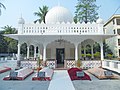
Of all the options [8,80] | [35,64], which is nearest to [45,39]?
[35,64]

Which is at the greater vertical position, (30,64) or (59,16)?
(59,16)

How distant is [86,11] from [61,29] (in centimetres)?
2375

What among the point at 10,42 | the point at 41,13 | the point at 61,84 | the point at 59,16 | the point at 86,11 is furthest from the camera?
the point at 10,42

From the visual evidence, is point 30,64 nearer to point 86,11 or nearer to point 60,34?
point 60,34

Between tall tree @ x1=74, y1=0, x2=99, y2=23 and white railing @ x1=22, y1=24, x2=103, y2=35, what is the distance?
71.4ft

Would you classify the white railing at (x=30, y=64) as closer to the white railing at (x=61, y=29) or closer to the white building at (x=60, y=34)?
the white building at (x=60, y=34)

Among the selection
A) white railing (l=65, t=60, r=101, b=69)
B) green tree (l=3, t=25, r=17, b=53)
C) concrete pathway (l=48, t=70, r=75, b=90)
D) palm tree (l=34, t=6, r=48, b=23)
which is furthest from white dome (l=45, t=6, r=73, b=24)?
green tree (l=3, t=25, r=17, b=53)

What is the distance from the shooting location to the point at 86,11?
37.2 meters

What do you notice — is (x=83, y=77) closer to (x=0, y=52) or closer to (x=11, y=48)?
(x=11, y=48)

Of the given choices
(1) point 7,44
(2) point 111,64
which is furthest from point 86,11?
(1) point 7,44

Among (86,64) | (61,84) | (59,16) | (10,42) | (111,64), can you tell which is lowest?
(61,84)

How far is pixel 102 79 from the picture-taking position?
9805mm

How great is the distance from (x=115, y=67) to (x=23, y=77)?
7.88 m

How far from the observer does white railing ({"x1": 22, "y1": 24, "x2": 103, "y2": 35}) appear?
50.3 ft
